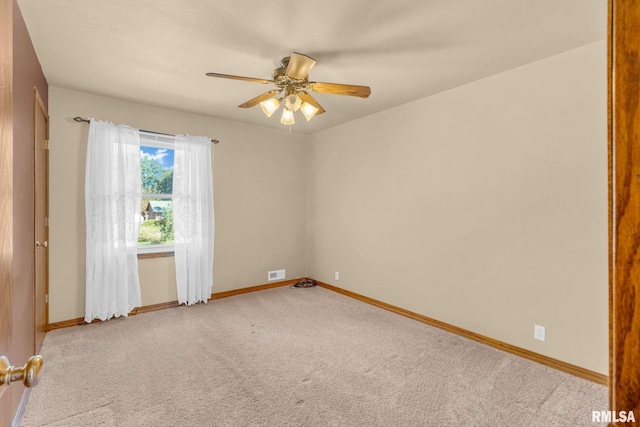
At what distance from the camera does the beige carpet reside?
6.51 feet

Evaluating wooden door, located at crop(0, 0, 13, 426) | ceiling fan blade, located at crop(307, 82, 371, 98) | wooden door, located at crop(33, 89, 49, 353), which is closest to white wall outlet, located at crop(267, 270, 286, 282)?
wooden door, located at crop(33, 89, 49, 353)

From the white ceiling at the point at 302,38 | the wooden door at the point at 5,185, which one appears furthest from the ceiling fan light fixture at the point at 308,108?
the wooden door at the point at 5,185

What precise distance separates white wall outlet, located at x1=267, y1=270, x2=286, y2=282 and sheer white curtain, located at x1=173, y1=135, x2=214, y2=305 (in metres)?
1.00

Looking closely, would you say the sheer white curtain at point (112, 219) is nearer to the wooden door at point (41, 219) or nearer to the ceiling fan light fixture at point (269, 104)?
the wooden door at point (41, 219)

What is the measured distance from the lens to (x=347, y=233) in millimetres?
4660

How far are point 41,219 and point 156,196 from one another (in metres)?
1.25

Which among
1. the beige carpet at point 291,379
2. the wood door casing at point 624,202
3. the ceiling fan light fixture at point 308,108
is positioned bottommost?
the beige carpet at point 291,379

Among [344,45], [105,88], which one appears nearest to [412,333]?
[344,45]

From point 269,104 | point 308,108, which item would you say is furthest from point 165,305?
point 308,108

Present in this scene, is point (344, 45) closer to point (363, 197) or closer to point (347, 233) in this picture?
point (363, 197)

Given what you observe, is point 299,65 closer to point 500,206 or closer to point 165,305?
point 500,206

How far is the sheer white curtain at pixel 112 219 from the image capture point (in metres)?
3.47

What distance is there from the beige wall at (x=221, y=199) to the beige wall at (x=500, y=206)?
4.34ft

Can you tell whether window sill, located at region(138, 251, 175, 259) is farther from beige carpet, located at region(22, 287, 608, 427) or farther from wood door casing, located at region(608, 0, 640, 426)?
wood door casing, located at region(608, 0, 640, 426)
